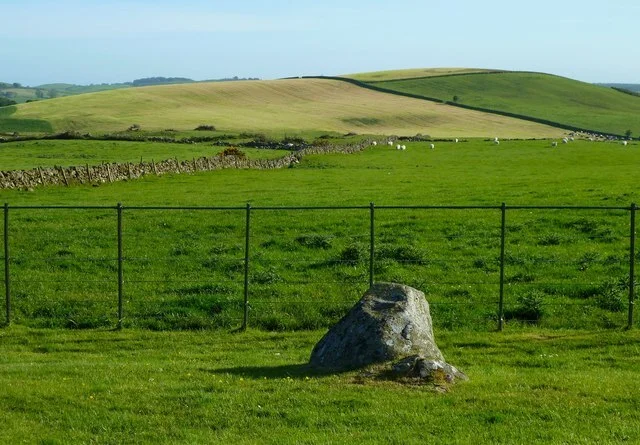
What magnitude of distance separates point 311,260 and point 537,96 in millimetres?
154969

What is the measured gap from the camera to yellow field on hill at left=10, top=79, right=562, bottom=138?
117 metres

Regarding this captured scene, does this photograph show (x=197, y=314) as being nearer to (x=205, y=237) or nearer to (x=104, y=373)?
(x=104, y=373)

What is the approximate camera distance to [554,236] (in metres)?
26.3

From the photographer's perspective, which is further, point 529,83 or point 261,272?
point 529,83

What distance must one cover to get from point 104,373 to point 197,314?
215 inches

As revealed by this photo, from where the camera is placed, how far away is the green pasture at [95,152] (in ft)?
205

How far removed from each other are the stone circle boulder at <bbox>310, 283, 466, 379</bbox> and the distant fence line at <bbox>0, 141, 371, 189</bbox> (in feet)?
109

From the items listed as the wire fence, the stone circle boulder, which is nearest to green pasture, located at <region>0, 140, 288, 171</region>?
the wire fence

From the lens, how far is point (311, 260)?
23984mm

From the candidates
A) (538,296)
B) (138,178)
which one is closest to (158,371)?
(538,296)

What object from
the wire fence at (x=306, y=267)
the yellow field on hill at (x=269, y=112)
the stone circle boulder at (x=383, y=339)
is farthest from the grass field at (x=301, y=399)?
the yellow field on hill at (x=269, y=112)

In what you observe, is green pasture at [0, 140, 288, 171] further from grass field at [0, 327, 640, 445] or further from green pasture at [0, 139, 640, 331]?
grass field at [0, 327, 640, 445]

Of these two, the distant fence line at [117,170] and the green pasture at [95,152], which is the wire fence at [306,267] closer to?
the distant fence line at [117,170]

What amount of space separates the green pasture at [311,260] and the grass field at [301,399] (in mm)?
2751
